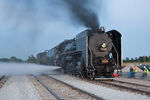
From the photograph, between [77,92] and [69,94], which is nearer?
[69,94]

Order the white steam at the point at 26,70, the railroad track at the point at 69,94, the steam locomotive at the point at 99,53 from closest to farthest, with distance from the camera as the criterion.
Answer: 1. the railroad track at the point at 69,94
2. the steam locomotive at the point at 99,53
3. the white steam at the point at 26,70

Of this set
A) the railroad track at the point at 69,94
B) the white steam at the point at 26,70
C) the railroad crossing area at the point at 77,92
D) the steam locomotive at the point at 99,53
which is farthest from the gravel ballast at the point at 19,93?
the white steam at the point at 26,70

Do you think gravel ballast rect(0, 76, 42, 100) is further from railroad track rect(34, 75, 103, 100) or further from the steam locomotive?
the steam locomotive

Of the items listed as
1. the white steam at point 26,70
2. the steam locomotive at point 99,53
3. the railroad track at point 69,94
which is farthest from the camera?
the white steam at point 26,70

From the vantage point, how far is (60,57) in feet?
85.9

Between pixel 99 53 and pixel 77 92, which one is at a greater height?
pixel 99 53

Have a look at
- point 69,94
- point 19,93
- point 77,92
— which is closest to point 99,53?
point 77,92

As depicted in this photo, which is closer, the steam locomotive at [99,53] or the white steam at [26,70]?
the steam locomotive at [99,53]

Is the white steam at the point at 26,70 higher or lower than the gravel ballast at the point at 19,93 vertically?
higher

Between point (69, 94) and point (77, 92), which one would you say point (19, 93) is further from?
point (77, 92)

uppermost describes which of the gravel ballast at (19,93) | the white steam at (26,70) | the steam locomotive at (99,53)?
the steam locomotive at (99,53)

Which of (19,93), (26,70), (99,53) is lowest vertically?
(19,93)

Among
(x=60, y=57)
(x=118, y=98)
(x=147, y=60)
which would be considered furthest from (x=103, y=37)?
(x=147, y=60)

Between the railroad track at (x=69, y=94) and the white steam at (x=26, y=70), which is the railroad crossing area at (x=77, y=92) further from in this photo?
the white steam at (x=26, y=70)
